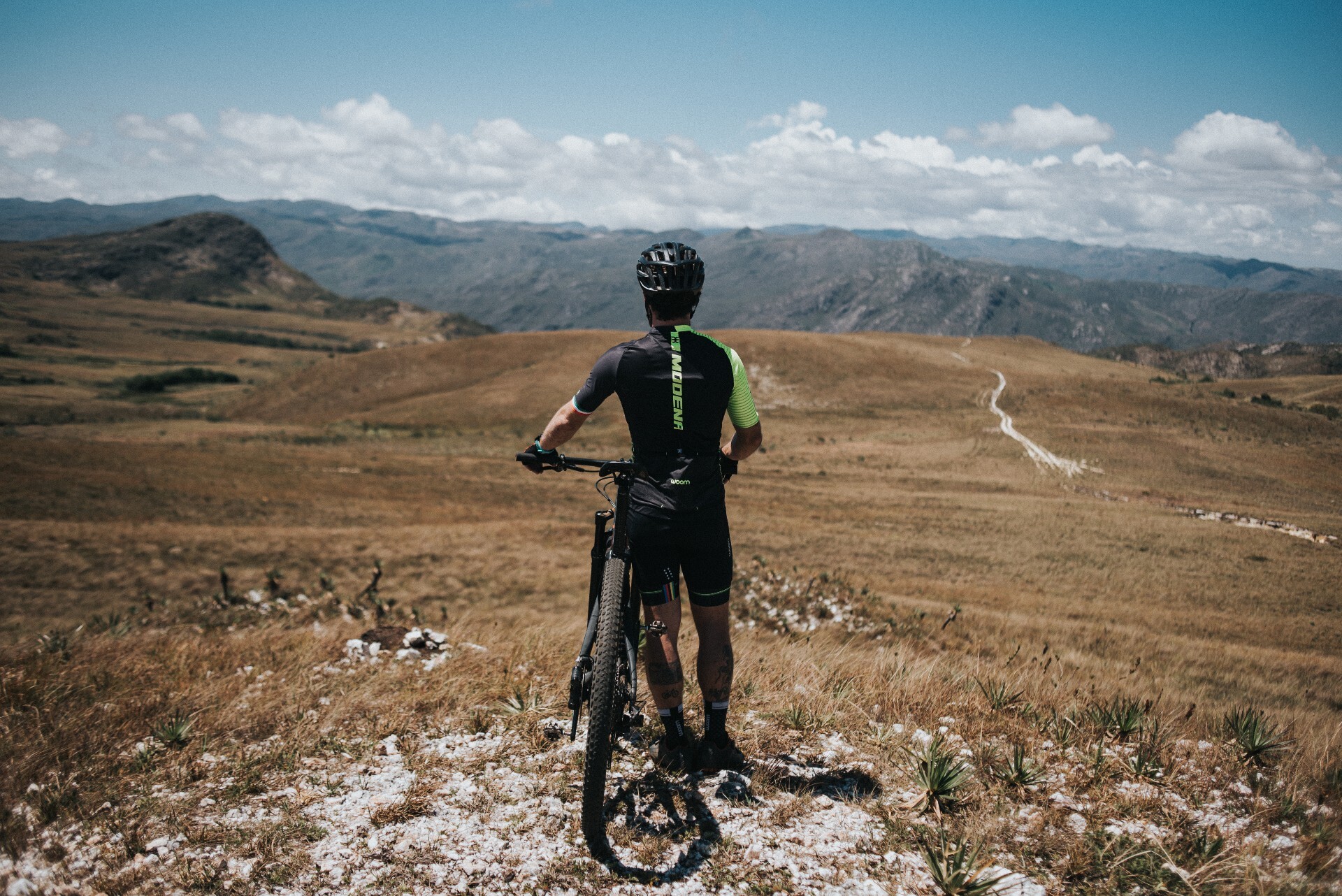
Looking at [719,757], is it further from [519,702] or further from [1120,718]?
[1120,718]

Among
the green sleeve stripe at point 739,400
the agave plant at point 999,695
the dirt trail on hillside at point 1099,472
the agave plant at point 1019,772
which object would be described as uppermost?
the green sleeve stripe at point 739,400

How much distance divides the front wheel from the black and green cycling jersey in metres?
0.67

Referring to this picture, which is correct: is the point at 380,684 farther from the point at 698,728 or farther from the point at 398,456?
the point at 398,456

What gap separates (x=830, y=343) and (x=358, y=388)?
59.3 meters

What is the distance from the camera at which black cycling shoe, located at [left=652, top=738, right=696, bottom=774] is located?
507 cm

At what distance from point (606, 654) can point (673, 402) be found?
1.75 metres

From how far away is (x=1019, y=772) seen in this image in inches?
187

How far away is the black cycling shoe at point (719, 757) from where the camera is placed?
16.6ft

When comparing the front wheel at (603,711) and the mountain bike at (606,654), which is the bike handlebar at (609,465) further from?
the front wheel at (603,711)

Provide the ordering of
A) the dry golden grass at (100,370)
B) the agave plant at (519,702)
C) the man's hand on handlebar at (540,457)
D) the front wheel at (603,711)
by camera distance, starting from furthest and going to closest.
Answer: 1. the dry golden grass at (100,370)
2. the agave plant at (519,702)
3. the man's hand on handlebar at (540,457)
4. the front wheel at (603,711)

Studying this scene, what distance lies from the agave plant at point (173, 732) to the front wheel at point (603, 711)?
342 centimetres

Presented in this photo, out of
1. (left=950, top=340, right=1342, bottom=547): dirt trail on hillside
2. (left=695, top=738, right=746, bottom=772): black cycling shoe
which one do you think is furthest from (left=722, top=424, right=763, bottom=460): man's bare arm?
(left=950, top=340, right=1342, bottom=547): dirt trail on hillside

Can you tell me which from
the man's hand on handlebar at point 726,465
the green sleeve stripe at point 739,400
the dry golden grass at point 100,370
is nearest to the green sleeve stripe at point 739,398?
the green sleeve stripe at point 739,400

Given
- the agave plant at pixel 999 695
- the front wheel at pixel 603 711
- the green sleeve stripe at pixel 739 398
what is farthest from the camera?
the agave plant at pixel 999 695
